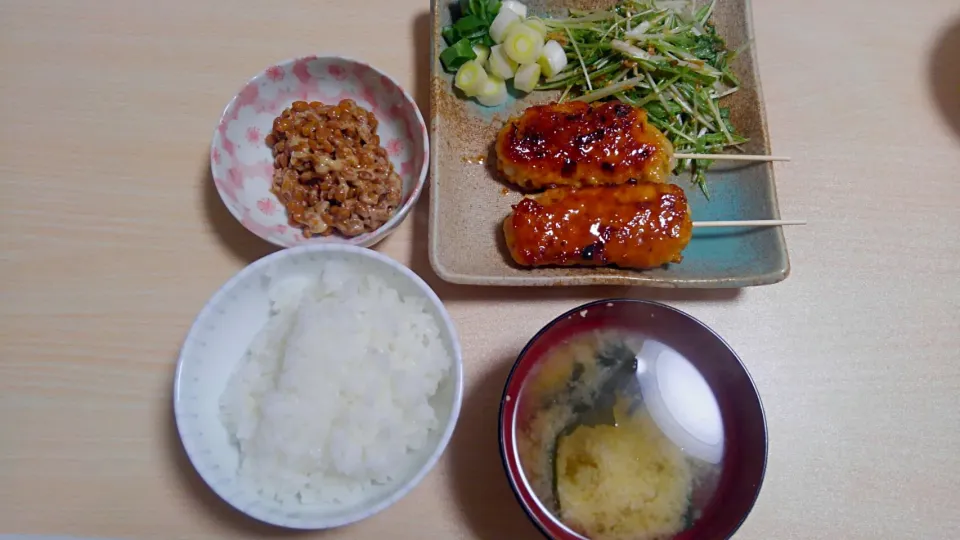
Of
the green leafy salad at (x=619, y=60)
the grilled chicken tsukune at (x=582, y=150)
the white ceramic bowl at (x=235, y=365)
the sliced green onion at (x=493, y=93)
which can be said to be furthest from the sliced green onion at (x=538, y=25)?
the white ceramic bowl at (x=235, y=365)

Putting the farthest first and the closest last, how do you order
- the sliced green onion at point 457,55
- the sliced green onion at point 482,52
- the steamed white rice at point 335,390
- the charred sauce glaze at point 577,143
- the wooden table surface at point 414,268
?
the sliced green onion at point 482,52
the sliced green onion at point 457,55
the charred sauce glaze at point 577,143
the wooden table surface at point 414,268
the steamed white rice at point 335,390

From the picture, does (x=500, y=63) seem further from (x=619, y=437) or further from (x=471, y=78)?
(x=619, y=437)

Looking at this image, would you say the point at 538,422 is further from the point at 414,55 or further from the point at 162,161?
the point at 162,161

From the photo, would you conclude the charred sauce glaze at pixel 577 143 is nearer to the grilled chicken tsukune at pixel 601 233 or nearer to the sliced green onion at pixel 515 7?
the grilled chicken tsukune at pixel 601 233

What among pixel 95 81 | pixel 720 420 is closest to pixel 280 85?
pixel 95 81

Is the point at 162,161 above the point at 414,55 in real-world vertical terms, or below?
below

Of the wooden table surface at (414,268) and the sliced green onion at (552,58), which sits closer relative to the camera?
the wooden table surface at (414,268)

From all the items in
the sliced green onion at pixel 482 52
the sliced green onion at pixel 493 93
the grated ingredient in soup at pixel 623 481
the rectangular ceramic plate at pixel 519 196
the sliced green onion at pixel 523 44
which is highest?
the sliced green onion at pixel 523 44
